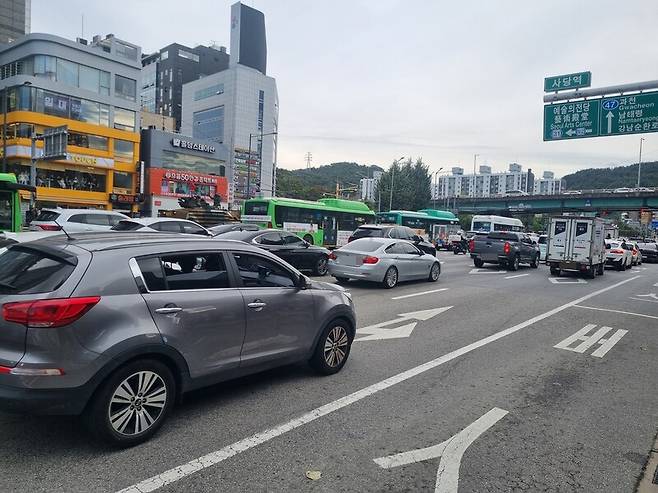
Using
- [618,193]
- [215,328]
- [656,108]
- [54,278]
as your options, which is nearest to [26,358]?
[54,278]

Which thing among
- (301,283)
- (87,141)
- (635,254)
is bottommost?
(635,254)

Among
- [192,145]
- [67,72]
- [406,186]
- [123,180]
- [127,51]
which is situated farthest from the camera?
[406,186]

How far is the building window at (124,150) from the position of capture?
45.3m

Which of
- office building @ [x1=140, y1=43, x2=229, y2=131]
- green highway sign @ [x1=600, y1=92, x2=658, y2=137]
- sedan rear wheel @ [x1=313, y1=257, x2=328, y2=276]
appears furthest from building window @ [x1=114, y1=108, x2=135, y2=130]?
office building @ [x1=140, y1=43, x2=229, y2=131]

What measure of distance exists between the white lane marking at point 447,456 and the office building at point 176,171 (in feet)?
140

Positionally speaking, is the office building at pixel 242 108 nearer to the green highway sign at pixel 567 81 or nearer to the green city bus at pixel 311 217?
the green city bus at pixel 311 217

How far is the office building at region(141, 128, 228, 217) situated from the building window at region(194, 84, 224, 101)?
43.8 metres

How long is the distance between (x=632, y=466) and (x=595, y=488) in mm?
613

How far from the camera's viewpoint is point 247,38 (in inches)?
3944

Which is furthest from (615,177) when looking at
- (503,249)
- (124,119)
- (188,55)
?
(188,55)

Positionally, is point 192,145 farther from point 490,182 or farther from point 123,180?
point 490,182

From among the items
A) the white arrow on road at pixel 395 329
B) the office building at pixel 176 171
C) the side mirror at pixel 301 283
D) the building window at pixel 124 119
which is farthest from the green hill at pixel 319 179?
the side mirror at pixel 301 283

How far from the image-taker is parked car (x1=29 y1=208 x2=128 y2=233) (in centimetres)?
1559

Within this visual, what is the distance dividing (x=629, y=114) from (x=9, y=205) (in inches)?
863
